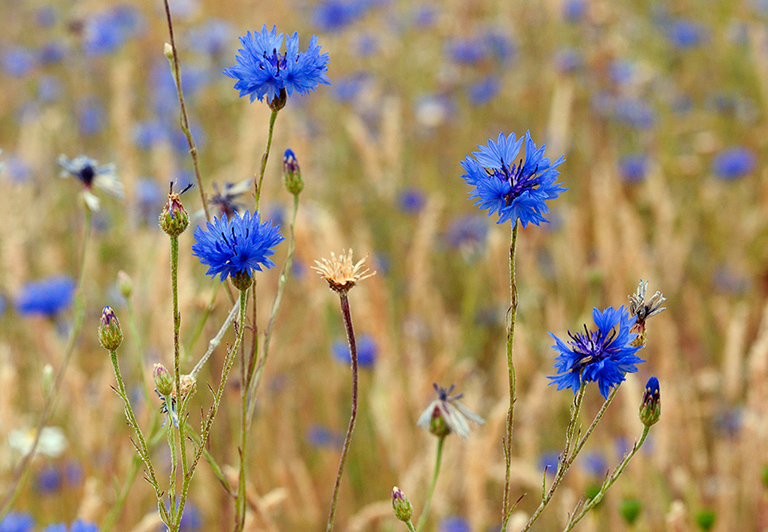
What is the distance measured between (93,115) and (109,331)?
10.2ft

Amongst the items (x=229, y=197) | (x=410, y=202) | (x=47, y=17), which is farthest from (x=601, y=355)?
(x=47, y=17)

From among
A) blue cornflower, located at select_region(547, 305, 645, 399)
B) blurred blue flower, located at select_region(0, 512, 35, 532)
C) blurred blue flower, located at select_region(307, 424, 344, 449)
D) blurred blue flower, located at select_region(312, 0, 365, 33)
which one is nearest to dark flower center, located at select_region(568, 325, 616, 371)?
blue cornflower, located at select_region(547, 305, 645, 399)

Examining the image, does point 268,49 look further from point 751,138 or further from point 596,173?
point 751,138

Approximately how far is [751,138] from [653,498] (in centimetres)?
202

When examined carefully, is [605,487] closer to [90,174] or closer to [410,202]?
[90,174]

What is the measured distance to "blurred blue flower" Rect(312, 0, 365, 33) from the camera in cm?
337

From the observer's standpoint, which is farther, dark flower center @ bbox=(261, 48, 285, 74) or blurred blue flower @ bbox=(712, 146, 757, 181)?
blurred blue flower @ bbox=(712, 146, 757, 181)

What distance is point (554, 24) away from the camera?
3.68 metres

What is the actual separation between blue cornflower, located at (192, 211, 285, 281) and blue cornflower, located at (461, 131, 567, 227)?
0.19m

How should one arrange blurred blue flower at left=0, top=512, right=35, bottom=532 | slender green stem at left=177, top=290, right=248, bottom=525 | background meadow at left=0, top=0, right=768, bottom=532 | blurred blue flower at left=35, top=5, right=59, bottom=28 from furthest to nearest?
blurred blue flower at left=35, top=5, right=59, bottom=28 → background meadow at left=0, top=0, right=768, bottom=532 → blurred blue flower at left=0, top=512, right=35, bottom=532 → slender green stem at left=177, top=290, right=248, bottom=525

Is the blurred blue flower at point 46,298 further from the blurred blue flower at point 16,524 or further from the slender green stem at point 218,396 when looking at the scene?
the slender green stem at point 218,396

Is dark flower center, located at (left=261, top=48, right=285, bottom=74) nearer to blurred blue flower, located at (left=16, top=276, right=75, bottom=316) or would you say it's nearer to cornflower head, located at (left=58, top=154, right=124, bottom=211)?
cornflower head, located at (left=58, top=154, right=124, bottom=211)

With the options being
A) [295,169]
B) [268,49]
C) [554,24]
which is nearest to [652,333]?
[295,169]

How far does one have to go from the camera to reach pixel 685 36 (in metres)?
3.47
